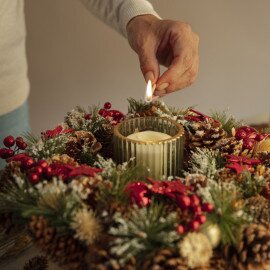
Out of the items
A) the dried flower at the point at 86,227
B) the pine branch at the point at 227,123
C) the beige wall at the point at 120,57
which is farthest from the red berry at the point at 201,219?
the beige wall at the point at 120,57

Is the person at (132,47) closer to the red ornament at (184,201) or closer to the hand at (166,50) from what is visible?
the hand at (166,50)

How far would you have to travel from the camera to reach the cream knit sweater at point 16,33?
98cm

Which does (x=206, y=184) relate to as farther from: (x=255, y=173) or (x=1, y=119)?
(x=1, y=119)

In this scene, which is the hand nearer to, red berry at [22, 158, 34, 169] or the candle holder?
the candle holder

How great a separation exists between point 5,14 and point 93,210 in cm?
62

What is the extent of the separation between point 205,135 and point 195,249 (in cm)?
29

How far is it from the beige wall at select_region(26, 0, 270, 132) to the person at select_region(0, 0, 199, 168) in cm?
47

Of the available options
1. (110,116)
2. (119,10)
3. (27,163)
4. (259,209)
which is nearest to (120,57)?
(119,10)

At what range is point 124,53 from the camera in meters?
1.66

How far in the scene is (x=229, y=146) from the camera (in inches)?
28.1

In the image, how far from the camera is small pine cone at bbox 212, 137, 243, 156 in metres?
0.71

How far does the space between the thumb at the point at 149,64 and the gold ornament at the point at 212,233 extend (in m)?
0.38

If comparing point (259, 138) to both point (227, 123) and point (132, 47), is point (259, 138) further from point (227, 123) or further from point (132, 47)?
point (132, 47)

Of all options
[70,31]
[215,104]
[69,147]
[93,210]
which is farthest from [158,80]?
[215,104]
